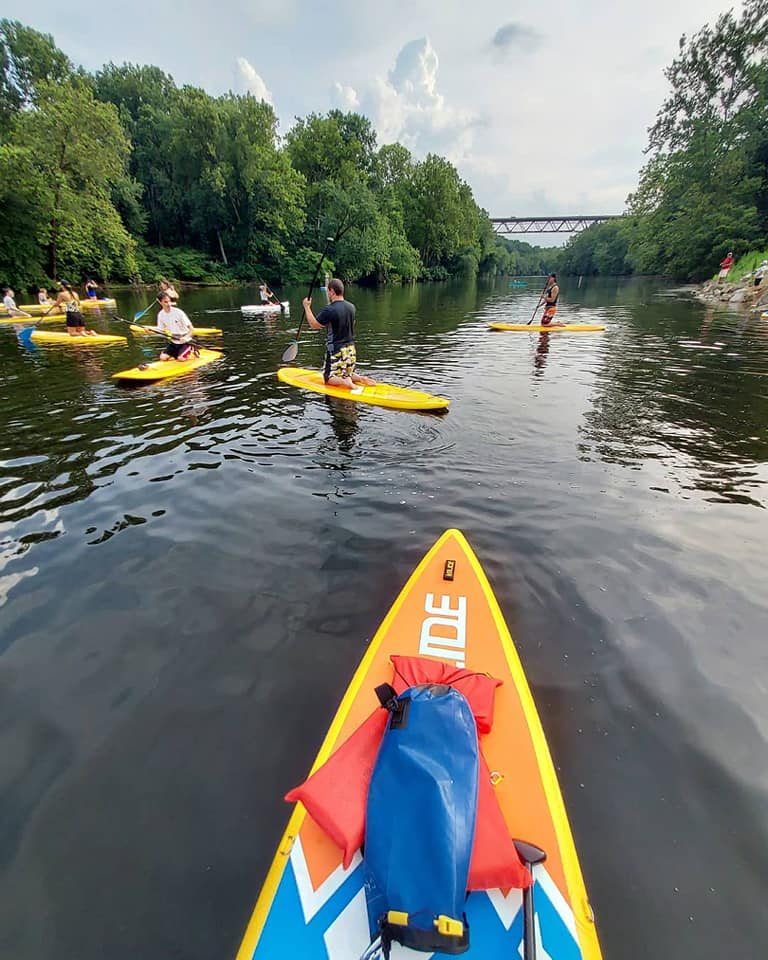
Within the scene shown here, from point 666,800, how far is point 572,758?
53cm

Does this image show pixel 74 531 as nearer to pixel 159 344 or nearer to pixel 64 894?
pixel 64 894

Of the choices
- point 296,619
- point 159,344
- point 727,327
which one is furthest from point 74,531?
point 727,327

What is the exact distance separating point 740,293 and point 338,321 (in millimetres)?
33302

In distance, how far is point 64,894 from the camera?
2127 mm

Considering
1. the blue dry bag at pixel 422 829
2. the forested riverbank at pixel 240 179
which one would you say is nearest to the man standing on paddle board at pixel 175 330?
the blue dry bag at pixel 422 829

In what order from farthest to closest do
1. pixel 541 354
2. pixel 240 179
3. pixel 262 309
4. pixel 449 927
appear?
pixel 240 179
pixel 262 309
pixel 541 354
pixel 449 927

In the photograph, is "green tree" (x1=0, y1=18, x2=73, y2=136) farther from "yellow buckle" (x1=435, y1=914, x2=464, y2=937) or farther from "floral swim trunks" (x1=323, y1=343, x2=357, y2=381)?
"yellow buckle" (x1=435, y1=914, x2=464, y2=937)

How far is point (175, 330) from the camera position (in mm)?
12617

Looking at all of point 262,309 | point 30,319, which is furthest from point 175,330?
point 262,309

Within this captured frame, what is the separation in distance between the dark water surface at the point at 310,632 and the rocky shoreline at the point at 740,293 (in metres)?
23.7

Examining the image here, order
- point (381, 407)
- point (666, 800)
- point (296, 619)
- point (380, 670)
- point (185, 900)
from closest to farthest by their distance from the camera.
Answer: point (185, 900) → point (666, 800) → point (380, 670) → point (296, 619) → point (381, 407)

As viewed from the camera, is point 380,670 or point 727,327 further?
point 727,327

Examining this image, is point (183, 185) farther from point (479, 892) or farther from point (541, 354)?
point (479, 892)

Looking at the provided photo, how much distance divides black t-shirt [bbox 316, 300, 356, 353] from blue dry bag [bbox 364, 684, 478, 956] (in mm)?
8149
